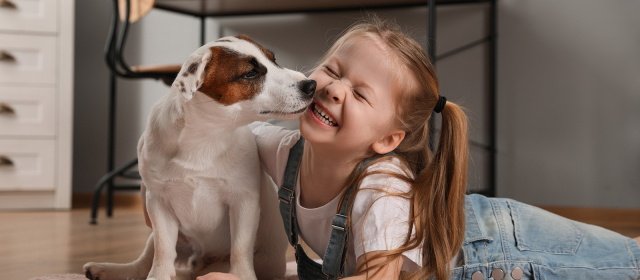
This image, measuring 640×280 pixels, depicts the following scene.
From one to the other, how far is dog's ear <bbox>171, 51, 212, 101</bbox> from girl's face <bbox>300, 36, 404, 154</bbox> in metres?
0.20

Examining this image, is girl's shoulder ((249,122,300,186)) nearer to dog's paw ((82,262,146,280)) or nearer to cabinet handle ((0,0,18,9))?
dog's paw ((82,262,146,280))

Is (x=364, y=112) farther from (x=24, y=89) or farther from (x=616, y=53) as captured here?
(x=24, y=89)

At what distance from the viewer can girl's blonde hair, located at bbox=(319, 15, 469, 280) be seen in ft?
3.09

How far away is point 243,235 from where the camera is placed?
98cm

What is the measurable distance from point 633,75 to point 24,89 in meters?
2.68

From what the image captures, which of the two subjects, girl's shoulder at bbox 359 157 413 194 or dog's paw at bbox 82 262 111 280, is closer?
girl's shoulder at bbox 359 157 413 194

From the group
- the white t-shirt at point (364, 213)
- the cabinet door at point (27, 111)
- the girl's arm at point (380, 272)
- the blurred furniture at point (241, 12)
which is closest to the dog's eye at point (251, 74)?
the white t-shirt at point (364, 213)

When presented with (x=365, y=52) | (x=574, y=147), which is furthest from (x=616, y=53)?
(x=365, y=52)

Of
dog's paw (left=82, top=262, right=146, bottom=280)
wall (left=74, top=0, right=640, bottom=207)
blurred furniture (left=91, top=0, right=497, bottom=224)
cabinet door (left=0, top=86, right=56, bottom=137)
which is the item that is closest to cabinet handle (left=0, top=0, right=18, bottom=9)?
cabinet door (left=0, top=86, right=56, bottom=137)

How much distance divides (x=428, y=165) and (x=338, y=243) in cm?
24

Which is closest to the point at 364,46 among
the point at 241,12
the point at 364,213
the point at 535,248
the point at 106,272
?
the point at 364,213

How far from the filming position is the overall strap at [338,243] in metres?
0.94

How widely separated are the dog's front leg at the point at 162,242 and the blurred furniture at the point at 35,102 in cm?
172

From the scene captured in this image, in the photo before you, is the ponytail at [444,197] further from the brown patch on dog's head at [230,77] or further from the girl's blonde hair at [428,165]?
the brown patch on dog's head at [230,77]
